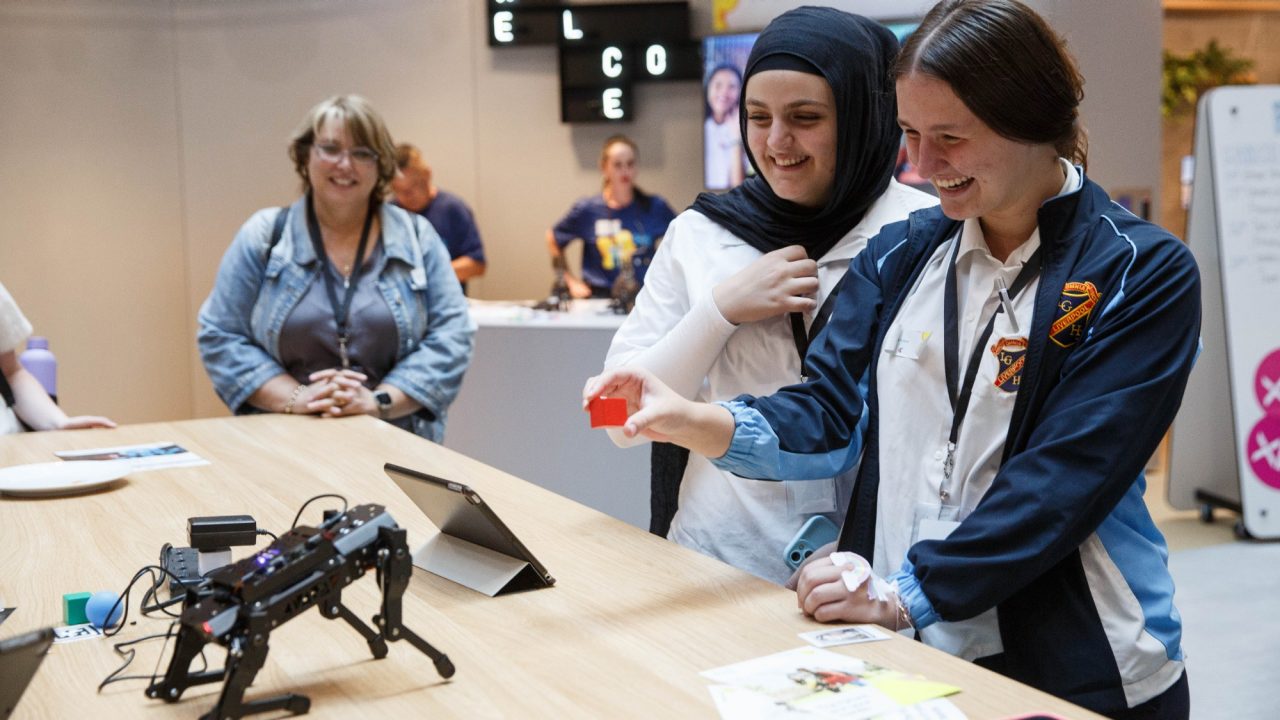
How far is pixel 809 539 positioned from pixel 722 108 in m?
5.96

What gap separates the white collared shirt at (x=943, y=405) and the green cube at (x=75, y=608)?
1052 millimetres

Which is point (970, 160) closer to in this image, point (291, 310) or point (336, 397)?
point (336, 397)

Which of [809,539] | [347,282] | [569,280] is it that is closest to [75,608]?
[809,539]

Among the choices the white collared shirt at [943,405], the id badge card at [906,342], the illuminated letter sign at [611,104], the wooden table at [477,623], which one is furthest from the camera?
the illuminated letter sign at [611,104]

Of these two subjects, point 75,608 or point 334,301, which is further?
point 334,301

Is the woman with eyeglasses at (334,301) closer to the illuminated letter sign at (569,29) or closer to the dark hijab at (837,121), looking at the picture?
the dark hijab at (837,121)

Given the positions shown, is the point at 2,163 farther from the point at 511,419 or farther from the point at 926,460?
the point at 926,460

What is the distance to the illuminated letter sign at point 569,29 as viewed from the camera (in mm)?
7797

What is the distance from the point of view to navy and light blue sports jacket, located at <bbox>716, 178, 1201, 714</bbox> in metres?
1.41

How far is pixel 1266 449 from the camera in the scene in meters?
5.07

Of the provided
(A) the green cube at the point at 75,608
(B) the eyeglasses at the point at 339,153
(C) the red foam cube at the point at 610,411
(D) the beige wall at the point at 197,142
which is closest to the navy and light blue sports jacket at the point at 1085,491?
(C) the red foam cube at the point at 610,411

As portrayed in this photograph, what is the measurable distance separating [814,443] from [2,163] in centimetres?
636

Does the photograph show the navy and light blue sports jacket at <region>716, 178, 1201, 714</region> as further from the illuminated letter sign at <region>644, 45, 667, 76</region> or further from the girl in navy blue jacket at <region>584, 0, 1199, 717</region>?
the illuminated letter sign at <region>644, 45, 667, 76</region>

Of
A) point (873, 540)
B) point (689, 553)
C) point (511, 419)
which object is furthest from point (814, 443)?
point (511, 419)
